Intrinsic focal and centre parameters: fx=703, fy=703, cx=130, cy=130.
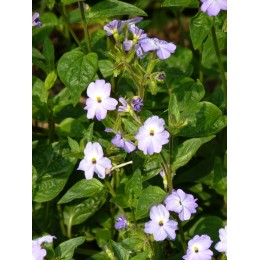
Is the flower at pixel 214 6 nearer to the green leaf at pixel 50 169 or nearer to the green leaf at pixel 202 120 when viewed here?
the green leaf at pixel 202 120

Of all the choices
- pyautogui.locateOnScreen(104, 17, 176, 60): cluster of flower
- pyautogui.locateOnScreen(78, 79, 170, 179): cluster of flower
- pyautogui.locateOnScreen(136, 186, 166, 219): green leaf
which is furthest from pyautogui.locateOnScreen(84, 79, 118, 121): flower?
pyautogui.locateOnScreen(136, 186, 166, 219): green leaf

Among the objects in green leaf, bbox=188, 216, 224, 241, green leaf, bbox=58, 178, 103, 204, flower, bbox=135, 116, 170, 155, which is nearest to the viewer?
flower, bbox=135, 116, 170, 155

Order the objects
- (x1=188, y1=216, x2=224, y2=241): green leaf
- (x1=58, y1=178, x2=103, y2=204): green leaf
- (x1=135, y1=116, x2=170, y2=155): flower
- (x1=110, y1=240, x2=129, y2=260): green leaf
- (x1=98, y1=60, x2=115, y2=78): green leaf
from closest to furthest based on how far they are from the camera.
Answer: (x1=135, y1=116, x2=170, y2=155): flower
(x1=110, y1=240, x2=129, y2=260): green leaf
(x1=58, y1=178, x2=103, y2=204): green leaf
(x1=188, y1=216, x2=224, y2=241): green leaf
(x1=98, y1=60, x2=115, y2=78): green leaf

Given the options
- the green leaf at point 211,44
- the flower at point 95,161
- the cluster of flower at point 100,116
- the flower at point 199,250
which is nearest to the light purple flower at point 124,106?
the cluster of flower at point 100,116

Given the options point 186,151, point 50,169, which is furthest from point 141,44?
point 50,169

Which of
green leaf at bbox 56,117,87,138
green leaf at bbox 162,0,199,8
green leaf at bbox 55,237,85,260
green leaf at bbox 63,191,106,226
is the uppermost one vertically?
green leaf at bbox 162,0,199,8

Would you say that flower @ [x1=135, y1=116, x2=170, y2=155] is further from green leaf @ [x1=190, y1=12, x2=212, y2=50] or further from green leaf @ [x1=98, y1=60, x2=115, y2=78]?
green leaf @ [x1=98, y1=60, x2=115, y2=78]

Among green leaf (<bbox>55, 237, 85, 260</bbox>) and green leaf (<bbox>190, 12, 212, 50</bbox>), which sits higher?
green leaf (<bbox>190, 12, 212, 50</bbox>)

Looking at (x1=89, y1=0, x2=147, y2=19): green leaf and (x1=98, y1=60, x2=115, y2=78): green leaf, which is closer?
(x1=89, y1=0, x2=147, y2=19): green leaf

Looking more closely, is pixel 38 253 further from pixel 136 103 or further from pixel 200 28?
pixel 200 28
